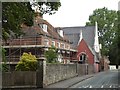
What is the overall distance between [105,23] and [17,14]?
82.2 metres

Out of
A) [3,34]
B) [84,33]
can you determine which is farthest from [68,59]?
[3,34]

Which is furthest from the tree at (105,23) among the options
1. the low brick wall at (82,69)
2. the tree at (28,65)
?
the tree at (28,65)

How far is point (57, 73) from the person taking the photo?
35.8 metres

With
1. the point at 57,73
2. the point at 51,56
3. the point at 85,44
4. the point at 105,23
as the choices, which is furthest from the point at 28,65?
the point at 105,23

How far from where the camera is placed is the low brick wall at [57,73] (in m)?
30.9

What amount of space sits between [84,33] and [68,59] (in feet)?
85.9

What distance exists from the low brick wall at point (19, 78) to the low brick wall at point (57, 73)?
1.14 metres

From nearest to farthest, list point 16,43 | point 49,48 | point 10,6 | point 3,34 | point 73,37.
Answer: point 10,6, point 3,34, point 49,48, point 16,43, point 73,37

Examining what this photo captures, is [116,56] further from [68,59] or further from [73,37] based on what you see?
[73,37]

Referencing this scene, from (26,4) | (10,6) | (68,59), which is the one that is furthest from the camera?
(68,59)

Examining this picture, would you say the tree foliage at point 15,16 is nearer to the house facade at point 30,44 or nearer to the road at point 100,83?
the road at point 100,83

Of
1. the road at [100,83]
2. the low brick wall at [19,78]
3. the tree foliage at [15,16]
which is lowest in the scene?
the road at [100,83]

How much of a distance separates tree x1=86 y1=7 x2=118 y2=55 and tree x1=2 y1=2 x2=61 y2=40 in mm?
78131

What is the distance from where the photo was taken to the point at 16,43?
1964 inches
